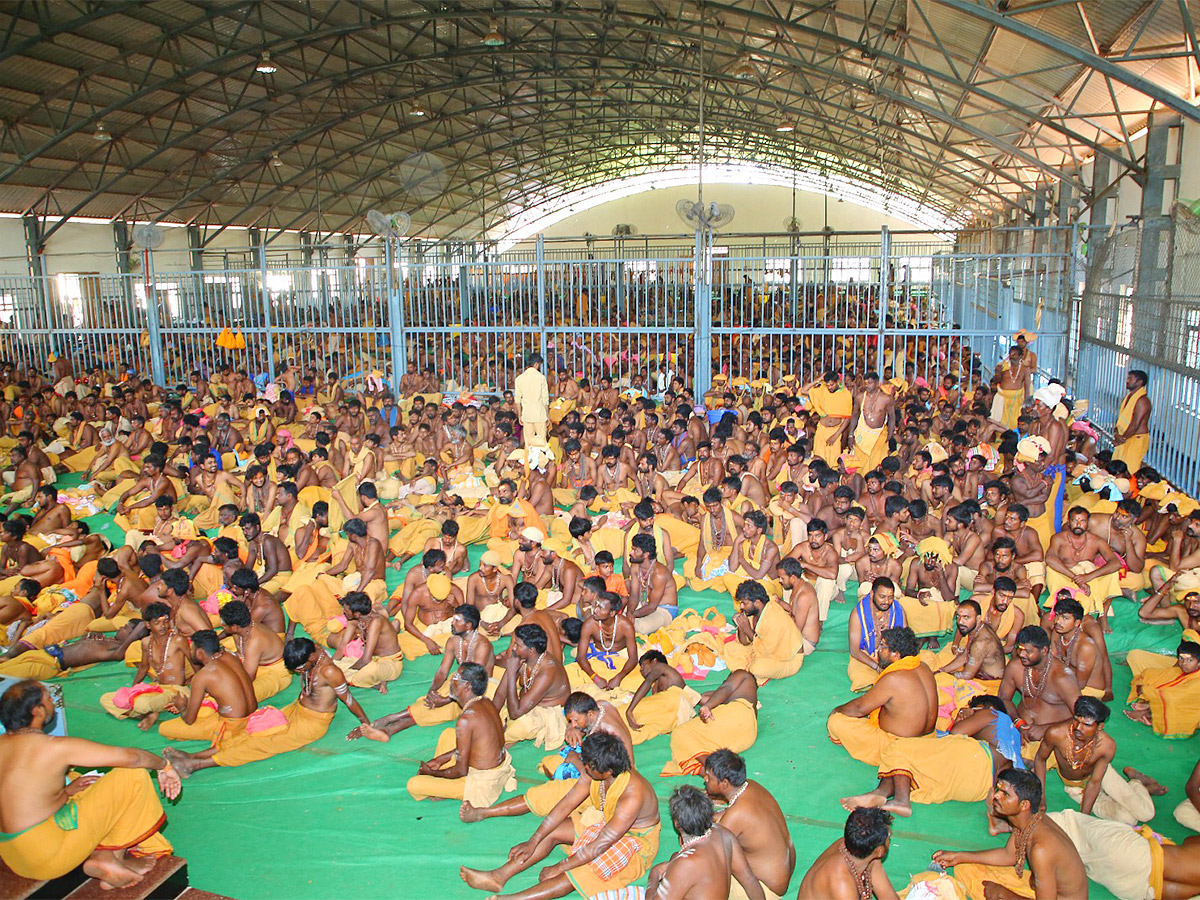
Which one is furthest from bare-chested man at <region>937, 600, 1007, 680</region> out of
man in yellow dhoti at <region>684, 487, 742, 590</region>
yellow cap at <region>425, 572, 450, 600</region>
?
yellow cap at <region>425, 572, 450, 600</region>

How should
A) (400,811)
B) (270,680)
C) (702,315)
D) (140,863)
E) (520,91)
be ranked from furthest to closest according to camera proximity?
1. (520,91)
2. (702,315)
3. (270,680)
4. (400,811)
5. (140,863)

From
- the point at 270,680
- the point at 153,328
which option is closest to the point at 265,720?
the point at 270,680

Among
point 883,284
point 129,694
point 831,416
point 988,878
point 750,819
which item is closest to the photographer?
point 750,819

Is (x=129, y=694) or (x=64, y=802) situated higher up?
(x=64, y=802)

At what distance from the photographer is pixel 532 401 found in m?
13.1

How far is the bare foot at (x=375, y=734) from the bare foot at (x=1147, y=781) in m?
4.90

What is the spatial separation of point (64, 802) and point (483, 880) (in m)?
2.15

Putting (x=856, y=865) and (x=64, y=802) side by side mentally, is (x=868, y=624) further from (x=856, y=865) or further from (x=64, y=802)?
(x=64, y=802)

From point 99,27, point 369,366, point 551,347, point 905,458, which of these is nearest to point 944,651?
point 905,458

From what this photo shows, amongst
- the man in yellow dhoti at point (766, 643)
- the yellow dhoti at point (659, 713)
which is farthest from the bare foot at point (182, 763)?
the man in yellow dhoti at point (766, 643)

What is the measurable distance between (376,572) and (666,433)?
5.18m

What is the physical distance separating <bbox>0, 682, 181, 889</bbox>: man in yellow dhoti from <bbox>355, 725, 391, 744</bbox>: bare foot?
177cm

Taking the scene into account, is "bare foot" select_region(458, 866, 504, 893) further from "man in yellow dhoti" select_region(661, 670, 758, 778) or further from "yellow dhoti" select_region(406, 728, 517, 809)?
"man in yellow dhoti" select_region(661, 670, 758, 778)

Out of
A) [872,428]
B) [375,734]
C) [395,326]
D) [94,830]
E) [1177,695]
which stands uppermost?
[395,326]
